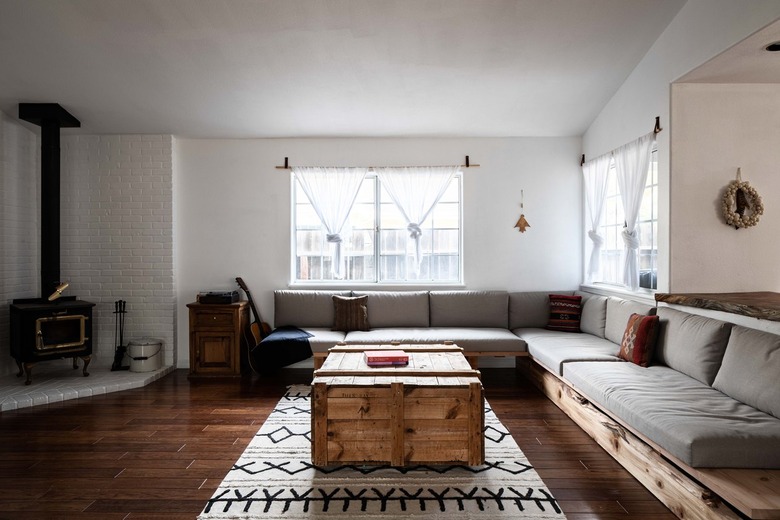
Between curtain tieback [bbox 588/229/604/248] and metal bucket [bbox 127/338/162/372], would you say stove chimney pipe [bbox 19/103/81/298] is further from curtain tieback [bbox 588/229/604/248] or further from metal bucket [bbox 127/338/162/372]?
curtain tieback [bbox 588/229/604/248]

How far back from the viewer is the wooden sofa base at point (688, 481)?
6.67 ft

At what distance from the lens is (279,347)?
4.91m

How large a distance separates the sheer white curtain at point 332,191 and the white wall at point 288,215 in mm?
272

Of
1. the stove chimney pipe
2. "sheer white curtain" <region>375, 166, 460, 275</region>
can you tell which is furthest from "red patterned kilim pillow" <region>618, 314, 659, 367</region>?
the stove chimney pipe

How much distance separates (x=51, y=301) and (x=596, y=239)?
552cm

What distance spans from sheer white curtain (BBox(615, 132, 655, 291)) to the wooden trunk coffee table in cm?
253

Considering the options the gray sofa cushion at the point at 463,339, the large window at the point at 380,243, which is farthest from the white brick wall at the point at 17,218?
the gray sofa cushion at the point at 463,339

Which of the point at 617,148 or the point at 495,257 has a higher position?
the point at 617,148

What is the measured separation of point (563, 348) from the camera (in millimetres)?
4387

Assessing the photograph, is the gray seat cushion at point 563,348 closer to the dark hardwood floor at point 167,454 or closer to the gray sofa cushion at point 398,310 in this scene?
the dark hardwood floor at point 167,454

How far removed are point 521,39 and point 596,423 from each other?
9.81ft

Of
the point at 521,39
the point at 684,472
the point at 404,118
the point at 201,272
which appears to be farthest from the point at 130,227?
the point at 684,472

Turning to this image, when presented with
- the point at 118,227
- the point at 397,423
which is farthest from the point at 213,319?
the point at 397,423

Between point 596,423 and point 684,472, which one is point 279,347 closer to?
point 596,423
